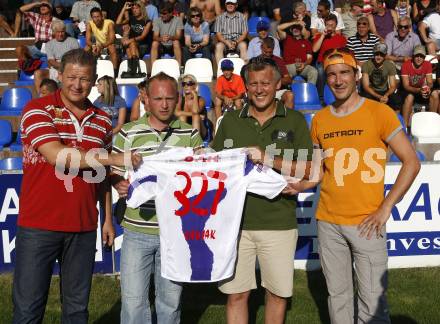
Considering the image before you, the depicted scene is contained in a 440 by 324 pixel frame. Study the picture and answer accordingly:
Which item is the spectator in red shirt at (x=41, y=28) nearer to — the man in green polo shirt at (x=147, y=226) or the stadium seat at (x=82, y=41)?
the stadium seat at (x=82, y=41)

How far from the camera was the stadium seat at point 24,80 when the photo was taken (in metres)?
12.6

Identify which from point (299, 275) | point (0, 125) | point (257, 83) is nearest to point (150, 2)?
point (0, 125)

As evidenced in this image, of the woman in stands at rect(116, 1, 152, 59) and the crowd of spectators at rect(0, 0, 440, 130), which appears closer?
the crowd of spectators at rect(0, 0, 440, 130)

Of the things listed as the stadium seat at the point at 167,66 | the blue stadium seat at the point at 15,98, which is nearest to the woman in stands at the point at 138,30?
the stadium seat at the point at 167,66

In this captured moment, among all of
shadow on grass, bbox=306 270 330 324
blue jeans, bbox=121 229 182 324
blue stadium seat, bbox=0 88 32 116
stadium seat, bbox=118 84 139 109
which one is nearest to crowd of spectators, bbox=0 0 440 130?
blue stadium seat, bbox=0 88 32 116

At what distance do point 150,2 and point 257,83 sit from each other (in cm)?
1076

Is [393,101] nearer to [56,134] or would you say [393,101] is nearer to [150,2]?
[150,2]

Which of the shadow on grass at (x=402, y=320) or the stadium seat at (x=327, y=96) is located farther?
the stadium seat at (x=327, y=96)

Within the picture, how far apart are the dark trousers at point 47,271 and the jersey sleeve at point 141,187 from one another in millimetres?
351

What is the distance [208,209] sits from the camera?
4594 millimetres

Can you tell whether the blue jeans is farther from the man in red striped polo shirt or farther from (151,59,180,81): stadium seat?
(151,59,180,81): stadium seat

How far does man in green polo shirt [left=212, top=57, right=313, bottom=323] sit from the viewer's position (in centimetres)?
465

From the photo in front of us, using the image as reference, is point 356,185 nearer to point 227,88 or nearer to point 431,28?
point 227,88

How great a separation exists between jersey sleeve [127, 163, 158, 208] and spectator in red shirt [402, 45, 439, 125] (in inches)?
313
